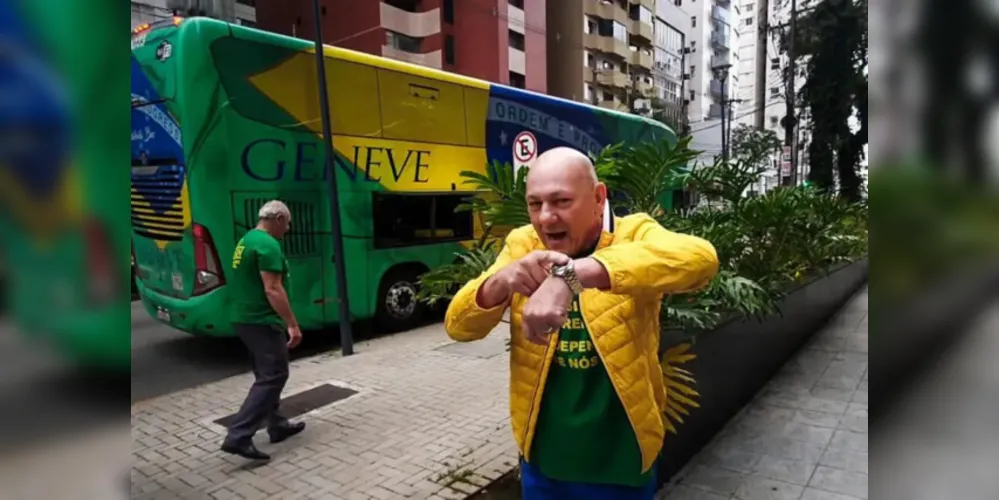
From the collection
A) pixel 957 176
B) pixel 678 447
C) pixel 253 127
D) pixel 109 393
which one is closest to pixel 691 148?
pixel 678 447

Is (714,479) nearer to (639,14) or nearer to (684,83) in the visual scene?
(684,83)

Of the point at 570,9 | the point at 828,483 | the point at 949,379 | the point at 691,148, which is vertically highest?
the point at 570,9

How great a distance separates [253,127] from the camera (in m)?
5.96

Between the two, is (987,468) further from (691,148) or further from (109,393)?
(691,148)

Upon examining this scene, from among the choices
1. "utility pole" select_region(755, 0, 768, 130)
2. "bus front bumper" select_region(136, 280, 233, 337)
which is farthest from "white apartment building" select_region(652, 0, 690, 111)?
"bus front bumper" select_region(136, 280, 233, 337)

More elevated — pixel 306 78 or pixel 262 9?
pixel 262 9

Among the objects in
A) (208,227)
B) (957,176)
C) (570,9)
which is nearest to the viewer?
(957,176)

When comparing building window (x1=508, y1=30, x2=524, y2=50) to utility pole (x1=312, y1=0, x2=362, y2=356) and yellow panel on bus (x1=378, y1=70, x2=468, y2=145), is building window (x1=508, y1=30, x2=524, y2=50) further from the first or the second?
utility pole (x1=312, y1=0, x2=362, y2=356)

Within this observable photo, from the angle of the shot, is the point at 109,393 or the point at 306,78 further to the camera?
the point at 306,78

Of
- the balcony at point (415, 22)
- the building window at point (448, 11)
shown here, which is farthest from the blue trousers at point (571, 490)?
the building window at point (448, 11)

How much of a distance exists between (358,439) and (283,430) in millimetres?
535

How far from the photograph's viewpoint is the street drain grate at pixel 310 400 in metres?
4.79

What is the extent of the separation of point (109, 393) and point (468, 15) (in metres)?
24.8

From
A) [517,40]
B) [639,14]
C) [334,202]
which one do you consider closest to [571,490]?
[334,202]
